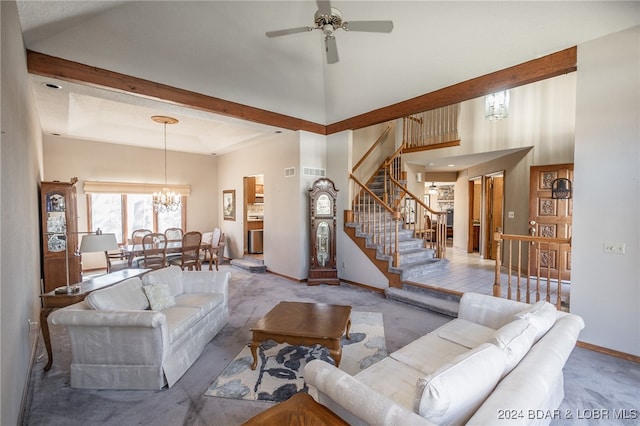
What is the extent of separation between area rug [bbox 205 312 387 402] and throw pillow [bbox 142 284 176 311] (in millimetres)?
925

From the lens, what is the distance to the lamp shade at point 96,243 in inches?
111

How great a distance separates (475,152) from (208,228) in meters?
7.18

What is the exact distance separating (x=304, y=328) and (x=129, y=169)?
22.3 feet

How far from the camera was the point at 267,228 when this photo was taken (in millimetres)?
6641

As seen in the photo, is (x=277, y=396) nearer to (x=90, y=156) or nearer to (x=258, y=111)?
(x=258, y=111)

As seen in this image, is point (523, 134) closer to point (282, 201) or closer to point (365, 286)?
point (365, 286)

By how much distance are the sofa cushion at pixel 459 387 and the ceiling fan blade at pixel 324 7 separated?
9.68 feet

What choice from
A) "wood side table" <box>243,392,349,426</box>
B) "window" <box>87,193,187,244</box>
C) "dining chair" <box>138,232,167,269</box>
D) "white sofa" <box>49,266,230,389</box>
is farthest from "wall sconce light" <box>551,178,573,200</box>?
"window" <box>87,193,187,244</box>

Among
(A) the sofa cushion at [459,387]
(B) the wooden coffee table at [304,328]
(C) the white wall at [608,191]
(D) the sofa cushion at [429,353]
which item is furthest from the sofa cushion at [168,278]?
(C) the white wall at [608,191]

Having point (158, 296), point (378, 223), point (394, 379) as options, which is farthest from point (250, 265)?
point (394, 379)

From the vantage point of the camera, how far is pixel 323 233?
5.75 m

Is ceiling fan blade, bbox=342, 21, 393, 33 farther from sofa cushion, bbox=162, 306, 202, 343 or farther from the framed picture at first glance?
the framed picture

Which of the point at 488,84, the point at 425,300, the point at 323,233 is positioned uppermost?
the point at 488,84

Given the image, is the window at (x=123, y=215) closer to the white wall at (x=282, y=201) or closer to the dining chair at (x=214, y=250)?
the dining chair at (x=214, y=250)
